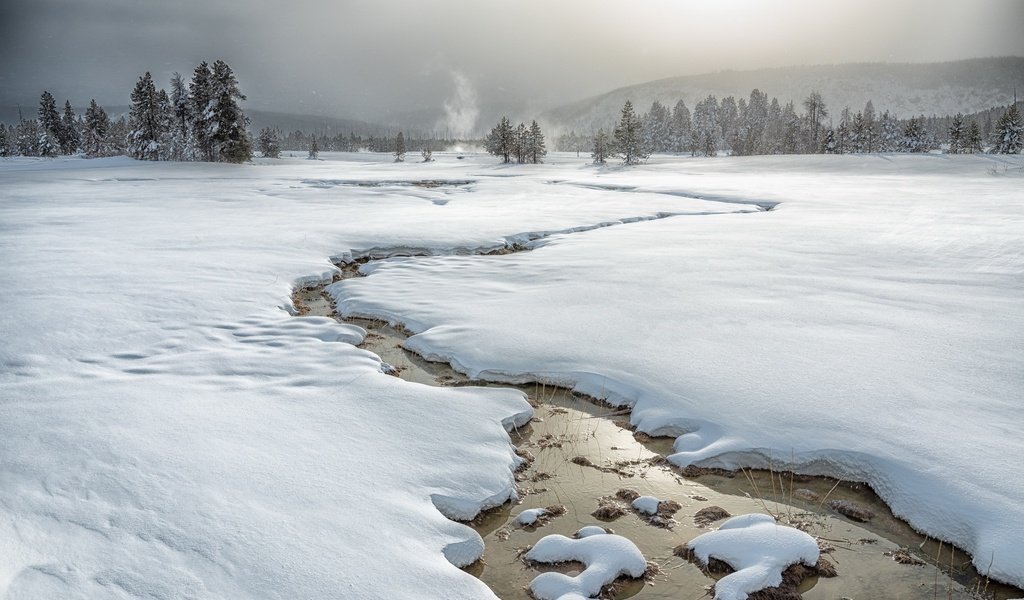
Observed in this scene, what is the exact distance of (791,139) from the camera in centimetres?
9612

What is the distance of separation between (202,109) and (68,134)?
135 ft

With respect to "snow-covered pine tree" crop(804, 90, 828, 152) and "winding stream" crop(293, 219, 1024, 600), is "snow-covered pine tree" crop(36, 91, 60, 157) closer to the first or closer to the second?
"winding stream" crop(293, 219, 1024, 600)

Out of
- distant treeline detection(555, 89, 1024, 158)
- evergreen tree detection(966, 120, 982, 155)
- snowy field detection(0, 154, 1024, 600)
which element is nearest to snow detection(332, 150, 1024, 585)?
snowy field detection(0, 154, 1024, 600)

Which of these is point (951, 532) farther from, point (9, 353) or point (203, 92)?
point (203, 92)

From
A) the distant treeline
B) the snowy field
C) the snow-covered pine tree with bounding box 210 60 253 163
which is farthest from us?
the distant treeline

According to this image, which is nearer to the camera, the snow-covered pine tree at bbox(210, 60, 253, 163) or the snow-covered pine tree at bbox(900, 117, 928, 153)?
the snow-covered pine tree at bbox(210, 60, 253, 163)

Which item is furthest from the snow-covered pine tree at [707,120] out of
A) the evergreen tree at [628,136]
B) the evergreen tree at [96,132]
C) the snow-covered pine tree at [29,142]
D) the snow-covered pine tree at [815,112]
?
the snow-covered pine tree at [29,142]

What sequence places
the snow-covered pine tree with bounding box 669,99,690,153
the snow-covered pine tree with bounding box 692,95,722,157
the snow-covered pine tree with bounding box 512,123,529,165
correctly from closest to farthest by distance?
the snow-covered pine tree with bounding box 512,123,529,165 → the snow-covered pine tree with bounding box 692,95,722,157 → the snow-covered pine tree with bounding box 669,99,690,153

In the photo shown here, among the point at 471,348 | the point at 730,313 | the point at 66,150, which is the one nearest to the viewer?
the point at 471,348

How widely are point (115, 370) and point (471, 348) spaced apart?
407cm

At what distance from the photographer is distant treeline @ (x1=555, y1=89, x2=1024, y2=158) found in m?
74.7

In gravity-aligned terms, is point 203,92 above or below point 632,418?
above

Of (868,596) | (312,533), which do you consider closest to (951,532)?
(868,596)

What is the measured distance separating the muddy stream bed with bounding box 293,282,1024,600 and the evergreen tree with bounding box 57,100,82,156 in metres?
103
